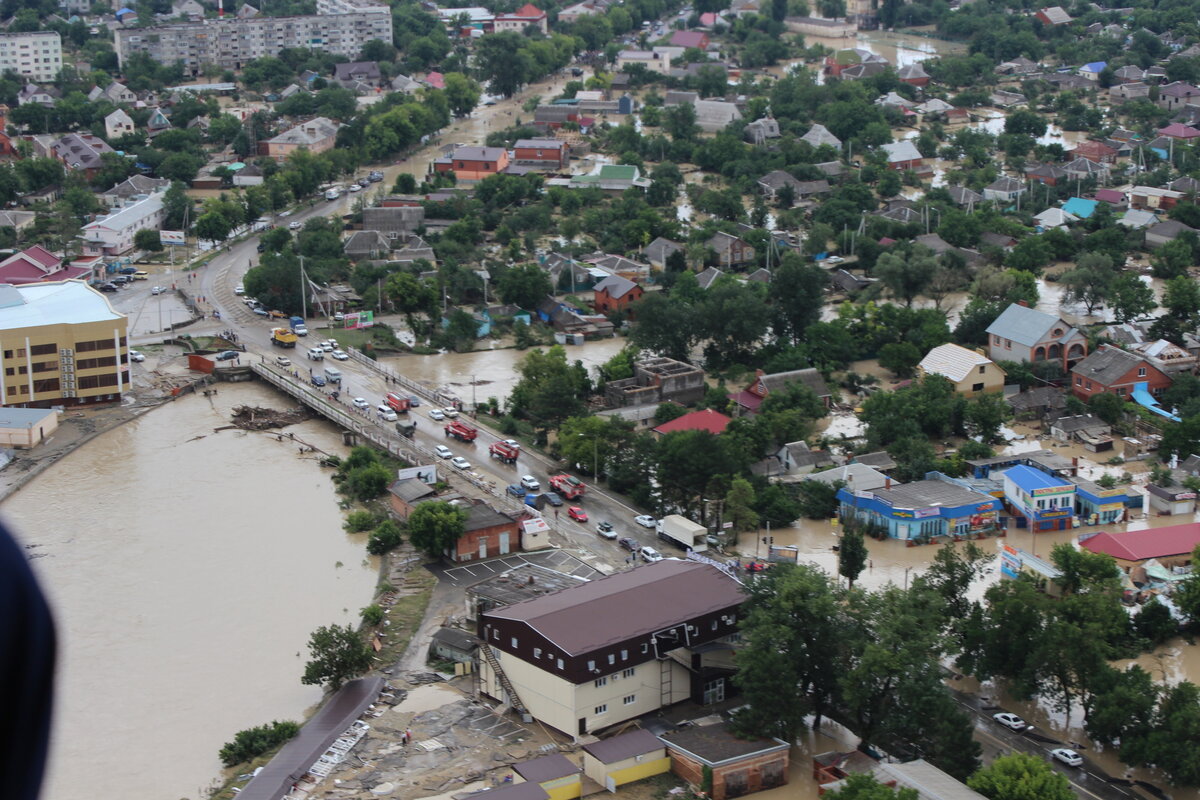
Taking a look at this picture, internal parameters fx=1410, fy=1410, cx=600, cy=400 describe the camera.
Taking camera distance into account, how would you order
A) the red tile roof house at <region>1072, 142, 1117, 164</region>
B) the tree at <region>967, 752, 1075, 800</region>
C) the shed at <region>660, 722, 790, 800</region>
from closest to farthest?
the tree at <region>967, 752, 1075, 800</region> → the shed at <region>660, 722, 790, 800</region> → the red tile roof house at <region>1072, 142, 1117, 164</region>

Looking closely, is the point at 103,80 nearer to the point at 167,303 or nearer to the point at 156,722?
the point at 167,303

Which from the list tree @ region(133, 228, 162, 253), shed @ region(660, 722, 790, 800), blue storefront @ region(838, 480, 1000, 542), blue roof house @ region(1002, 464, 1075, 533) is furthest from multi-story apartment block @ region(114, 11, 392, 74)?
shed @ region(660, 722, 790, 800)

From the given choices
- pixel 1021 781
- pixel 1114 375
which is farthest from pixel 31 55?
pixel 1021 781

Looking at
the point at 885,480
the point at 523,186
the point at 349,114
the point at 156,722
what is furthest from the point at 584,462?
the point at 349,114

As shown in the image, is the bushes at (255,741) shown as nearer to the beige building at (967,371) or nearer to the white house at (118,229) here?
the beige building at (967,371)

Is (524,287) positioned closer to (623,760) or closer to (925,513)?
(925,513)

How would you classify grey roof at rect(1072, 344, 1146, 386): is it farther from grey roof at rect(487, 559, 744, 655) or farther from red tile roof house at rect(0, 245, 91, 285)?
red tile roof house at rect(0, 245, 91, 285)
